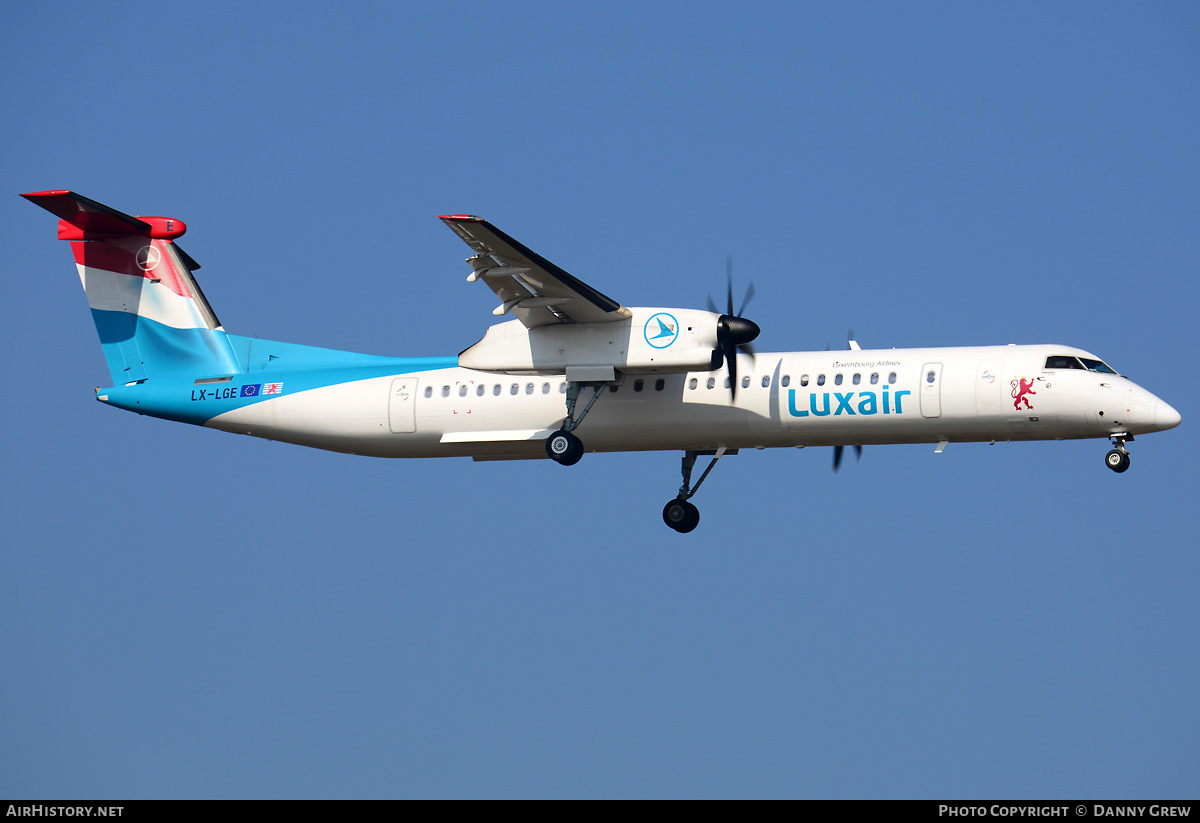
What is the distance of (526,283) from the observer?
23781 millimetres

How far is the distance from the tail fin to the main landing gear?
50.6 feet

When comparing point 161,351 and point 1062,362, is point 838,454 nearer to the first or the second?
point 1062,362

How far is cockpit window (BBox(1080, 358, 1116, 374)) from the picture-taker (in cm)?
2359

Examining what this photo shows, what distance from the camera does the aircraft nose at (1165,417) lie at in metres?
23.0

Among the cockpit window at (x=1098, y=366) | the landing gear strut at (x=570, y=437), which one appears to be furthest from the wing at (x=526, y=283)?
the cockpit window at (x=1098, y=366)

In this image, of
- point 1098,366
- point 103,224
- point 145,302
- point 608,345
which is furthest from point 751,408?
point 103,224

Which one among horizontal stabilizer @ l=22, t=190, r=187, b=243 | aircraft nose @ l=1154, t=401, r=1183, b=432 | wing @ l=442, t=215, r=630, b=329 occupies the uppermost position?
horizontal stabilizer @ l=22, t=190, r=187, b=243

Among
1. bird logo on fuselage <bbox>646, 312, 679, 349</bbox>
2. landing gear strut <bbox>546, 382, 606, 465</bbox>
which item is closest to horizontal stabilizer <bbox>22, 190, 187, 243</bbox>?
landing gear strut <bbox>546, 382, 606, 465</bbox>

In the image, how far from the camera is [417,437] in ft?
86.0

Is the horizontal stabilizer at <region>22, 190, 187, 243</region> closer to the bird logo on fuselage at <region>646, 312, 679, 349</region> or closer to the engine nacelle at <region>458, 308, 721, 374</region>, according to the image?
the engine nacelle at <region>458, 308, 721, 374</region>

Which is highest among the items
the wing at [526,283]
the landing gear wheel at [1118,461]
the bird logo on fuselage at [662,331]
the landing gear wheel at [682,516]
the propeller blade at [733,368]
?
the wing at [526,283]

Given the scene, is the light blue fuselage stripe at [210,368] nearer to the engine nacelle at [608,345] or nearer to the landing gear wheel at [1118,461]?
the engine nacelle at [608,345]

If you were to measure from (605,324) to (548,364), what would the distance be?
1138mm

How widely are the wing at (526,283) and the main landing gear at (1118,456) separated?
792 centimetres
